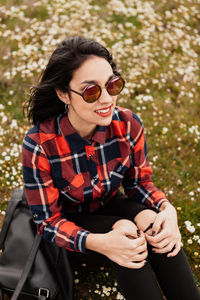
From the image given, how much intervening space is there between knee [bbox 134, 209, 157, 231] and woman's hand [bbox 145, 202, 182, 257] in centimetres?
9

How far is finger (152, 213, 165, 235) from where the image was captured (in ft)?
8.96

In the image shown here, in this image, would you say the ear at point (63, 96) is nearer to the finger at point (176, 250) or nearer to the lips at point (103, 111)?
the lips at point (103, 111)

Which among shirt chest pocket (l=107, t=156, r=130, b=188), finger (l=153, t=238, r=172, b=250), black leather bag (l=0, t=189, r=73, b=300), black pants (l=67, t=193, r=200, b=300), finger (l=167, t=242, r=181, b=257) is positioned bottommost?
black leather bag (l=0, t=189, r=73, b=300)

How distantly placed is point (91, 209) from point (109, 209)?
19cm

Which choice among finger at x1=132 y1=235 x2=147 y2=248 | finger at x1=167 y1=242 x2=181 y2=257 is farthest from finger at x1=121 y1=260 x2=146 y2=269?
finger at x1=167 y1=242 x2=181 y2=257

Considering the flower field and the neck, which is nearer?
the neck

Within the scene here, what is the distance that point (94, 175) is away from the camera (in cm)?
290

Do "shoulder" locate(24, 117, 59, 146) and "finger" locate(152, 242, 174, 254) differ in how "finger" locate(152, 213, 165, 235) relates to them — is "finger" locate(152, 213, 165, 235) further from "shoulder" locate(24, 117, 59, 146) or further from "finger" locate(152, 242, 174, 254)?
"shoulder" locate(24, 117, 59, 146)

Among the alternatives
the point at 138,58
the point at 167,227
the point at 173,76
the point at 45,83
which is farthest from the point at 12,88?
the point at 167,227

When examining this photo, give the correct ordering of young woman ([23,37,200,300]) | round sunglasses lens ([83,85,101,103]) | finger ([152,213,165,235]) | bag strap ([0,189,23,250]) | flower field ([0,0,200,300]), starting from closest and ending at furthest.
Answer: round sunglasses lens ([83,85,101,103]) → young woman ([23,37,200,300]) → finger ([152,213,165,235]) → bag strap ([0,189,23,250]) → flower field ([0,0,200,300])

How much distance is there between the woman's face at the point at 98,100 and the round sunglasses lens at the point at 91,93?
5cm

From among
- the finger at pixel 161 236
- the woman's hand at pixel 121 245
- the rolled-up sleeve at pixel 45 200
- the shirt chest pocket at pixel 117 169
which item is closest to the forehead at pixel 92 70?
the rolled-up sleeve at pixel 45 200

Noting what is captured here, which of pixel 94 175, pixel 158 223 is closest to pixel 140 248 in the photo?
pixel 158 223

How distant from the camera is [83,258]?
3.15 m
